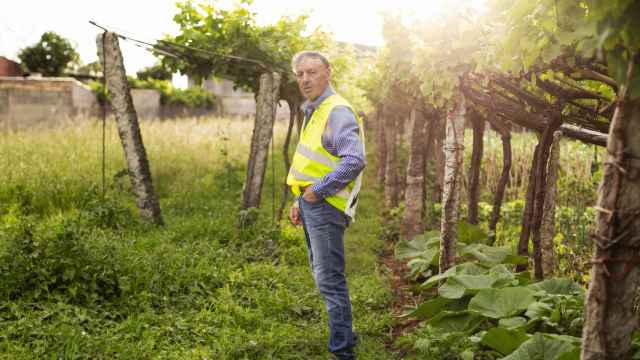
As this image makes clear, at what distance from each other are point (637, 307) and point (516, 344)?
962 millimetres

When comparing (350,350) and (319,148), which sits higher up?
(319,148)

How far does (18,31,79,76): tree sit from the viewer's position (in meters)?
33.8

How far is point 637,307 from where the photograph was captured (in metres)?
4.18

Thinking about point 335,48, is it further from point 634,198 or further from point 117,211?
point 634,198

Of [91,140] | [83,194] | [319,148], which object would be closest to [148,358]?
[319,148]

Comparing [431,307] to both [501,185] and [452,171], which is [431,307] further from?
[501,185]

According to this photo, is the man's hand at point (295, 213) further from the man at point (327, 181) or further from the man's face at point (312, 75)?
the man's face at point (312, 75)

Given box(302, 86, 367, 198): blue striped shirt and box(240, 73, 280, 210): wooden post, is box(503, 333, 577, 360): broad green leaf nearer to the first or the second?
box(302, 86, 367, 198): blue striped shirt

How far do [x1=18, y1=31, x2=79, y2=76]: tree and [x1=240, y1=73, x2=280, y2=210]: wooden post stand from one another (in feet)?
92.7

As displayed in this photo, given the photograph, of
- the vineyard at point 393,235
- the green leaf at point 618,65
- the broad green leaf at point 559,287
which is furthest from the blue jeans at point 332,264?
the green leaf at point 618,65

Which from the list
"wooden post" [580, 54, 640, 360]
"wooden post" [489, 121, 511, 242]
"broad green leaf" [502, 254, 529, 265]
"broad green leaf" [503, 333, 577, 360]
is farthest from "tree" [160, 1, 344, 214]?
"wooden post" [580, 54, 640, 360]

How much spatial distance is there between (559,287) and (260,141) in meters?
5.02

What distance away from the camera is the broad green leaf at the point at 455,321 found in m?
4.43

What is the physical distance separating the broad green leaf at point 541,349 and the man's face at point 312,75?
6.43ft
